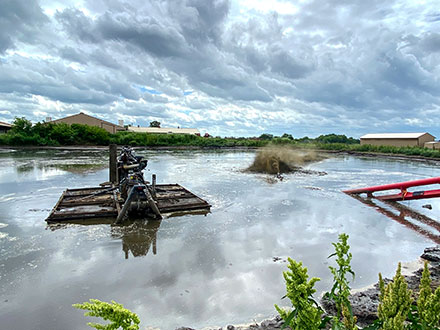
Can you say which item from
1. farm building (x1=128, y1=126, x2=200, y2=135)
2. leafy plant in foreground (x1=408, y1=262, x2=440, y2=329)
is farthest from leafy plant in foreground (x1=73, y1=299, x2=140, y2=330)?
farm building (x1=128, y1=126, x2=200, y2=135)

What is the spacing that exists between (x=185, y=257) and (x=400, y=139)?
50555 millimetres

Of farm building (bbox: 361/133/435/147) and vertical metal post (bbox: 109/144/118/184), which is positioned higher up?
farm building (bbox: 361/133/435/147)

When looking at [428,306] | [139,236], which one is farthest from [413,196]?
[428,306]

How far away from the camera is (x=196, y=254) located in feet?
20.2

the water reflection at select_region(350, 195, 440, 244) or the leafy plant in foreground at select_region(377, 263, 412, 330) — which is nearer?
the leafy plant in foreground at select_region(377, 263, 412, 330)

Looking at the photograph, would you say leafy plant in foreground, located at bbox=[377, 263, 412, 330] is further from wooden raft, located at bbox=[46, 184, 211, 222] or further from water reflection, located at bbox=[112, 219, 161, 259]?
wooden raft, located at bbox=[46, 184, 211, 222]

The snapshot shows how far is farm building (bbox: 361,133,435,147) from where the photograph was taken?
45.3 m

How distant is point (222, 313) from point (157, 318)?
88cm

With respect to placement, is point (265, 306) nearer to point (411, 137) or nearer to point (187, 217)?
point (187, 217)

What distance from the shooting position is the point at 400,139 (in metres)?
47.2

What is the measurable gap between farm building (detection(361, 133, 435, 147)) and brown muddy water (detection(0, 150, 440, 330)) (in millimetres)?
41210

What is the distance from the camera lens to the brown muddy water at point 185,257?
14.1ft

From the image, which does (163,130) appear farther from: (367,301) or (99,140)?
(367,301)

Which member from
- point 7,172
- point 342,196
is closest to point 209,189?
point 342,196
